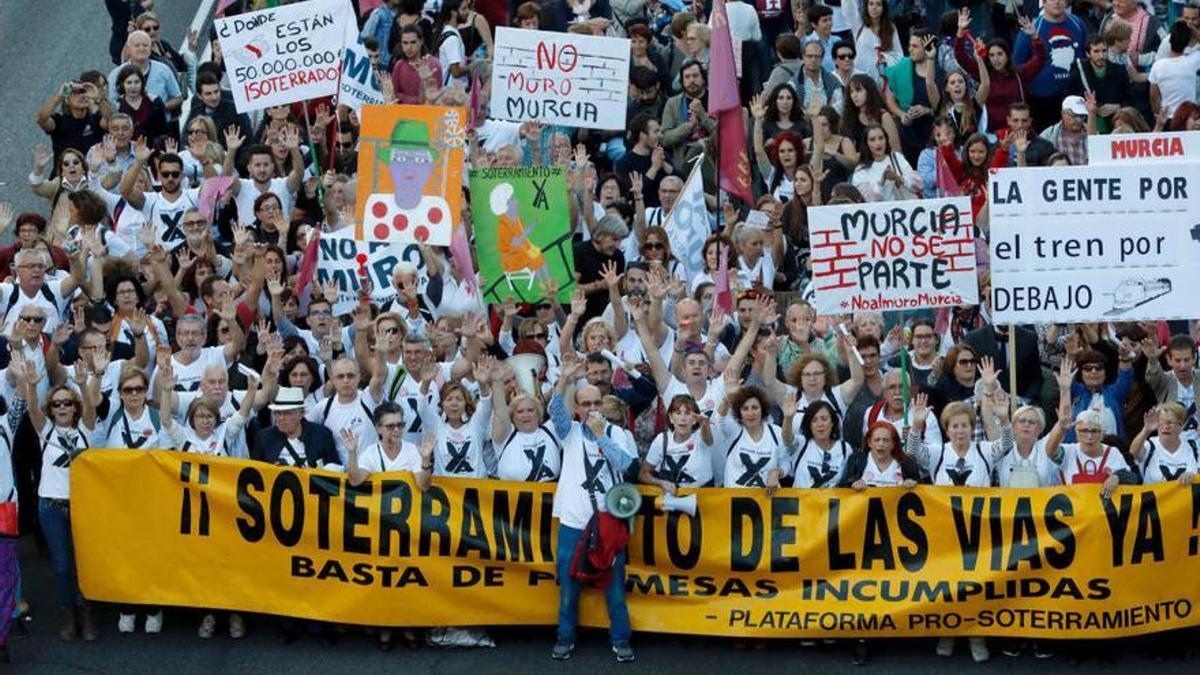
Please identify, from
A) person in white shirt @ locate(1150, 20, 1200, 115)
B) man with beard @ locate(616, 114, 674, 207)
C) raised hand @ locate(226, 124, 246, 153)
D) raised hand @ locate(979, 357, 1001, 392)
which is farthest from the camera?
person in white shirt @ locate(1150, 20, 1200, 115)

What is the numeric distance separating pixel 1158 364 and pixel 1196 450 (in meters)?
1.42

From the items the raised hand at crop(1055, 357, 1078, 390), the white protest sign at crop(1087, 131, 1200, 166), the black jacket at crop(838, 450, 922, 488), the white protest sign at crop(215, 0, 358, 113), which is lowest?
the black jacket at crop(838, 450, 922, 488)

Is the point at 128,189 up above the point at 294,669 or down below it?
above

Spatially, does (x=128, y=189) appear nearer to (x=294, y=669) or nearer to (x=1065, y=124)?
(x=294, y=669)

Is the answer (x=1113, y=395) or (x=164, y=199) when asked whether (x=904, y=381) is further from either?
(x=164, y=199)

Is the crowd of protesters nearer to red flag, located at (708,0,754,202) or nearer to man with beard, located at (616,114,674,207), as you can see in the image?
man with beard, located at (616,114,674,207)

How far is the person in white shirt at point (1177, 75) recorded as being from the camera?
25.0 m

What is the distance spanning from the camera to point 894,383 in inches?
786

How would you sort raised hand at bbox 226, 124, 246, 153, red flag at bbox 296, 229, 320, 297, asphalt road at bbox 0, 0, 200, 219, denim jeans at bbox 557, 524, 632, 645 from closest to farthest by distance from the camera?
denim jeans at bbox 557, 524, 632, 645
red flag at bbox 296, 229, 320, 297
raised hand at bbox 226, 124, 246, 153
asphalt road at bbox 0, 0, 200, 219

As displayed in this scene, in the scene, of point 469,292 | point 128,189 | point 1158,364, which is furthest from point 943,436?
point 128,189

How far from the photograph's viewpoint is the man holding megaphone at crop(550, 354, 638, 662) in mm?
19047

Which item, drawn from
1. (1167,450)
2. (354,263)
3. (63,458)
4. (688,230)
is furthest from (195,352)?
(1167,450)

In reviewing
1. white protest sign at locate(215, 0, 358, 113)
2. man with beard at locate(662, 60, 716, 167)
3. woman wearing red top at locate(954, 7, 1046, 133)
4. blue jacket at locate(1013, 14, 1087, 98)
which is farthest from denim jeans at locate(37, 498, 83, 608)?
blue jacket at locate(1013, 14, 1087, 98)

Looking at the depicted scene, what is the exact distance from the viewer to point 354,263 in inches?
874
